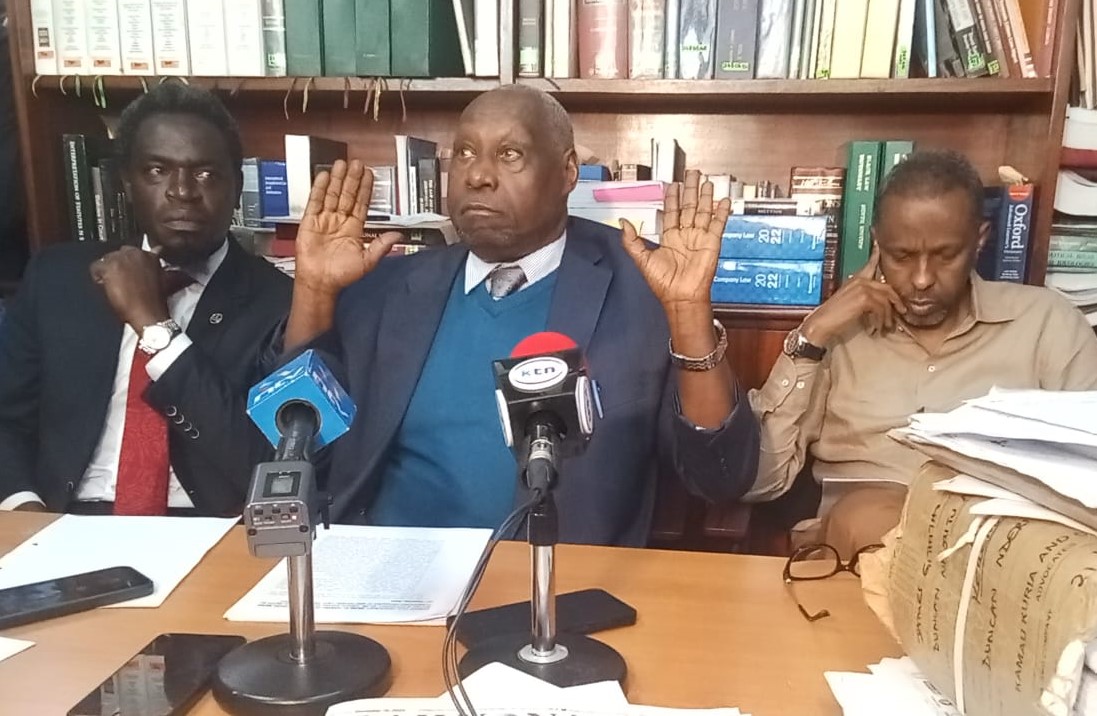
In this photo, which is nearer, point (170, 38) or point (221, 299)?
point (221, 299)

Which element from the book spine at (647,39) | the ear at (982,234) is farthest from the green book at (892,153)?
the book spine at (647,39)

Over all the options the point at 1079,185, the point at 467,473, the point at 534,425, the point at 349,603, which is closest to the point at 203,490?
the point at 467,473

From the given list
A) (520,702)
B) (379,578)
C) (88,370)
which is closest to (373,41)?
(88,370)

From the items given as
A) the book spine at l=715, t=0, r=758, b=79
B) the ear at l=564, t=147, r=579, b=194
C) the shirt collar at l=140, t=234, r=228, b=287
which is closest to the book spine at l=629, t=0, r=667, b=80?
the book spine at l=715, t=0, r=758, b=79

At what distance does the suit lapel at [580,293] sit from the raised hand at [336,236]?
274 mm

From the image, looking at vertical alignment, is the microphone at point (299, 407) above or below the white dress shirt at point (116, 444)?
above

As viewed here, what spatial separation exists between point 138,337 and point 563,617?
37.6 inches

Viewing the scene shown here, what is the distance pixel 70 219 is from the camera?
6.93 ft

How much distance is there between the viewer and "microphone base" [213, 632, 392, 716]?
776 mm

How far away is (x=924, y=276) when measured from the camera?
5.28 feet

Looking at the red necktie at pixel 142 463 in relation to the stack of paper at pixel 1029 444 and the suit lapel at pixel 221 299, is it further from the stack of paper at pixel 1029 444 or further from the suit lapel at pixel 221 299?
the stack of paper at pixel 1029 444

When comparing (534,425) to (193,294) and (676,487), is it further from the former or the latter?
(193,294)

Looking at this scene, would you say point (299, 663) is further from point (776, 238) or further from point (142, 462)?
point (776, 238)

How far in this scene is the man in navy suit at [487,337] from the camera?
4.43 feet
